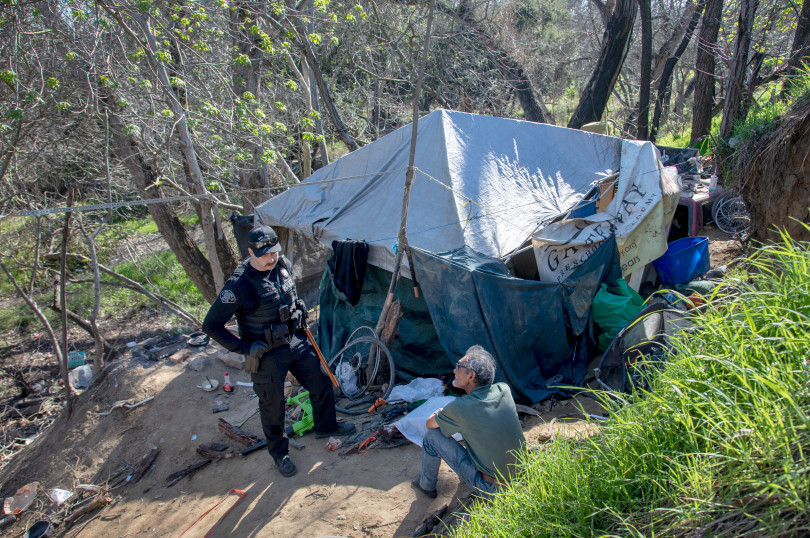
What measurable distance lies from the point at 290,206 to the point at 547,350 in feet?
13.6

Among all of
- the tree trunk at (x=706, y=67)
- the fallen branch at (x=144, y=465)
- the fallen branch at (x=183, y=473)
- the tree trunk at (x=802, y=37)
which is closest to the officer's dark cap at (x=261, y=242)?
the fallen branch at (x=183, y=473)

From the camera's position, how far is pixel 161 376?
5949 mm

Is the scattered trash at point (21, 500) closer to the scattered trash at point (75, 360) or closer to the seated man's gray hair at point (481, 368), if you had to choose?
the scattered trash at point (75, 360)

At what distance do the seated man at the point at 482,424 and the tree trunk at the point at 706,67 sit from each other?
10294 millimetres

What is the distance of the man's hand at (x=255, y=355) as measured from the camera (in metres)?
3.78

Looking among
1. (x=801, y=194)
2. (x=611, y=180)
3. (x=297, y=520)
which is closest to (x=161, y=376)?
(x=297, y=520)

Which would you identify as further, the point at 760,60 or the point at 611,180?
the point at 760,60

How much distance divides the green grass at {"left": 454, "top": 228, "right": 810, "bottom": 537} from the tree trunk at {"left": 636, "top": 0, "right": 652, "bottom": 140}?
10.7 meters

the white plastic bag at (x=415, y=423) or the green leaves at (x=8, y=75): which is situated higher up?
the green leaves at (x=8, y=75)

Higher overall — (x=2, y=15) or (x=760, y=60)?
(x=2, y=15)

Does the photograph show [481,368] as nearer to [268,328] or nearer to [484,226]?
[268,328]

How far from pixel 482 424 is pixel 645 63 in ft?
36.5

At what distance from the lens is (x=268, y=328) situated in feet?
12.7

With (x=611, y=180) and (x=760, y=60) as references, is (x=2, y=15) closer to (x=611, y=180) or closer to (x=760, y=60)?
(x=611, y=180)
